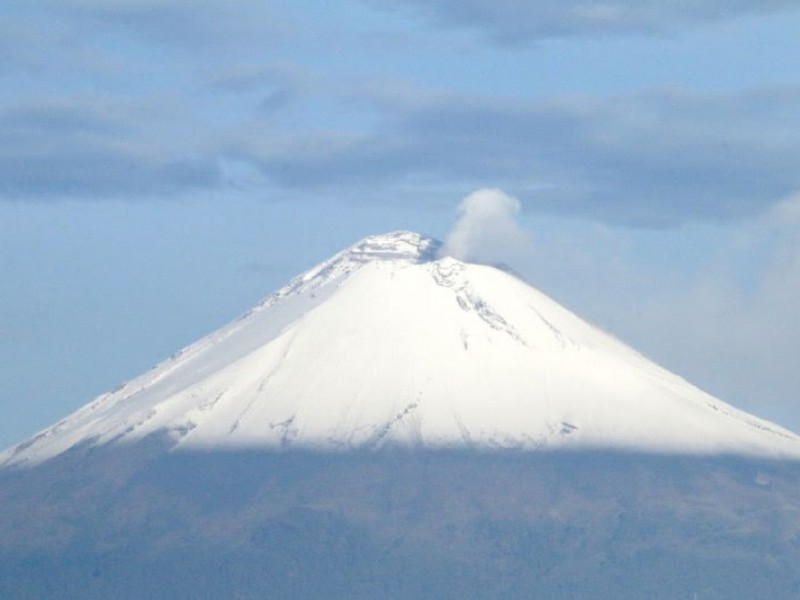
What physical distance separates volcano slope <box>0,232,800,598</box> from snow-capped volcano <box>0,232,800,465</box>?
0.48 feet

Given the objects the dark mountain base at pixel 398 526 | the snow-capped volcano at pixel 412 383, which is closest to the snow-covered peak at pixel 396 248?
the snow-capped volcano at pixel 412 383

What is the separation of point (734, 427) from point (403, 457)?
18.5m

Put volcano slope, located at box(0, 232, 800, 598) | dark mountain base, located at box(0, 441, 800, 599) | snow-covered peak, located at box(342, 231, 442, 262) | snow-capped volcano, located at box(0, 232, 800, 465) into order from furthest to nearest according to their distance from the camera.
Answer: snow-covered peak, located at box(342, 231, 442, 262) → snow-capped volcano, located at box(0, 232, 800, 465) → volcano slope, located at box(0, 232, 800, 598) → dark mountain base, located at box(0, 441, 800, 599)

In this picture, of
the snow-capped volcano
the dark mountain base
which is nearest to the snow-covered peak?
the snow-capped volcano

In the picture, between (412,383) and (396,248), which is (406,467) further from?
(396,248)

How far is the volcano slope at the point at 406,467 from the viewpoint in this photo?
119 meters

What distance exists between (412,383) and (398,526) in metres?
11.4

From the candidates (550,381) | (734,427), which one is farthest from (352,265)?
(734,427)

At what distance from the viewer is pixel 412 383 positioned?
428ft

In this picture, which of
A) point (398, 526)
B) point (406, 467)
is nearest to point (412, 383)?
point (406, 467)

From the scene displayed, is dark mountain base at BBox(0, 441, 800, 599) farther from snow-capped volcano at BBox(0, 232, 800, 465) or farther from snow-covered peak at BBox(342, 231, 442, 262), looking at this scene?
snow-covered peak at BBox(342, 231, 442, 262)

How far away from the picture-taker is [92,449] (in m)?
130

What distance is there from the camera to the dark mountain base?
117750 mm

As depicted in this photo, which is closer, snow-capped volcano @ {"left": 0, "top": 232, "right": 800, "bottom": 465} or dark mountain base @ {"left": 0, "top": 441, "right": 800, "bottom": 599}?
dark mountain base @ {"left": 0, "top": 441, "right": 800, "bottom": 599}
